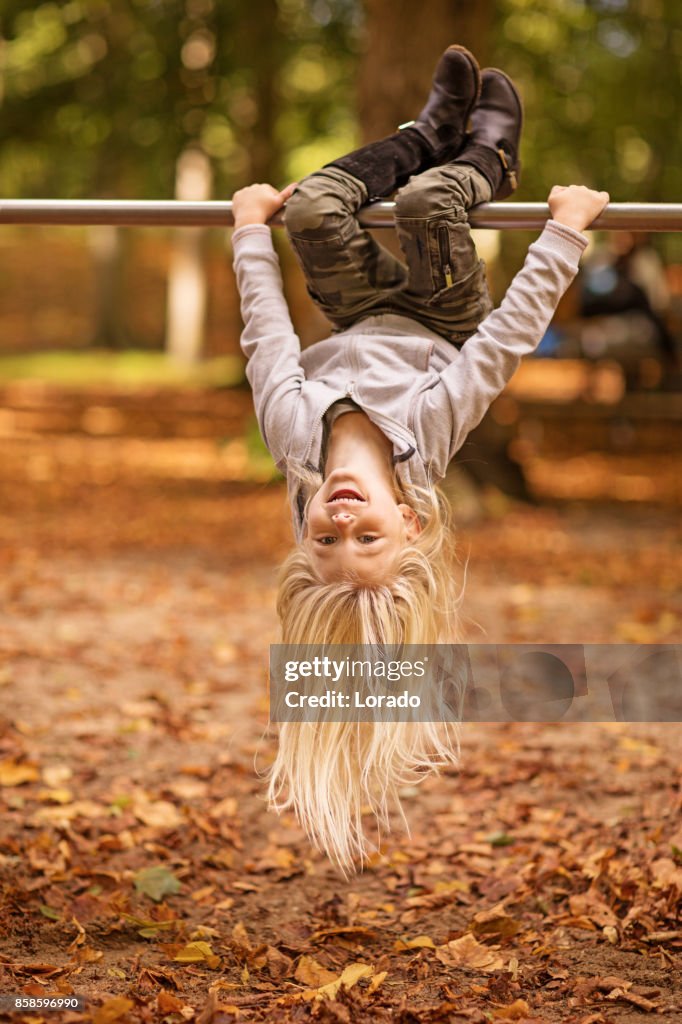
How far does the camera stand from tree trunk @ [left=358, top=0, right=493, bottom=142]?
8.27 metres

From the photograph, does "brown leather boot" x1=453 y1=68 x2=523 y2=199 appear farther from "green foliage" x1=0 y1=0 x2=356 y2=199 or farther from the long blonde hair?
"green foliage" x1=0 y1=0 x2=356 y2=199

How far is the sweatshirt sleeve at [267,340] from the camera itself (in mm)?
3168

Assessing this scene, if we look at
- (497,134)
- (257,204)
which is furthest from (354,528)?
(497,134)

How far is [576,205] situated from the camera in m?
3.23

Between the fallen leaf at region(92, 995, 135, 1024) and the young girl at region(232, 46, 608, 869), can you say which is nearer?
the fallen leaf at region(92, 995, 135, 1024)

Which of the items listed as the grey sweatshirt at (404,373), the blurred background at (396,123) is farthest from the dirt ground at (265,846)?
the blurred background at (396,123)

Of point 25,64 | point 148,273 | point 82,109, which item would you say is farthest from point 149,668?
point 148,273

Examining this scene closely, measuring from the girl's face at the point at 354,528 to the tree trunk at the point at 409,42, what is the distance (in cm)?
583

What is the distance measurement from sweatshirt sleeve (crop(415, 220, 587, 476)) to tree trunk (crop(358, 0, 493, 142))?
5474 mm

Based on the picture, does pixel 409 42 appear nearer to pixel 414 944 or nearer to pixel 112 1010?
pixel 414 944

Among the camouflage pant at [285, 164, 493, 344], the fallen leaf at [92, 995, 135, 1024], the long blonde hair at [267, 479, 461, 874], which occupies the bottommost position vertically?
the fallen leaf at [92, 995, 135, 1024]

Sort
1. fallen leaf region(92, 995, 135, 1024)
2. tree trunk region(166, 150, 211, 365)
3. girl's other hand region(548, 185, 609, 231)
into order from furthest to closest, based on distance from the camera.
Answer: tree trunk region(166, 150, 211, 365), girl's other hand region(548, 185, 609, 231), fallen leaf region(92, 995, 135, 1024)

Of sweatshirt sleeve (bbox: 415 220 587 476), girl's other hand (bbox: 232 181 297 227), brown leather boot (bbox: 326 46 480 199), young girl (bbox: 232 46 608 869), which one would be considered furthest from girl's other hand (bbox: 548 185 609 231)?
girl's other hand (bbox: 232 181 297 227)

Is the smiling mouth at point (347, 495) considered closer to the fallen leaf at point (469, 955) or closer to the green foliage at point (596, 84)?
the fallen leaf at point (469, 955)
